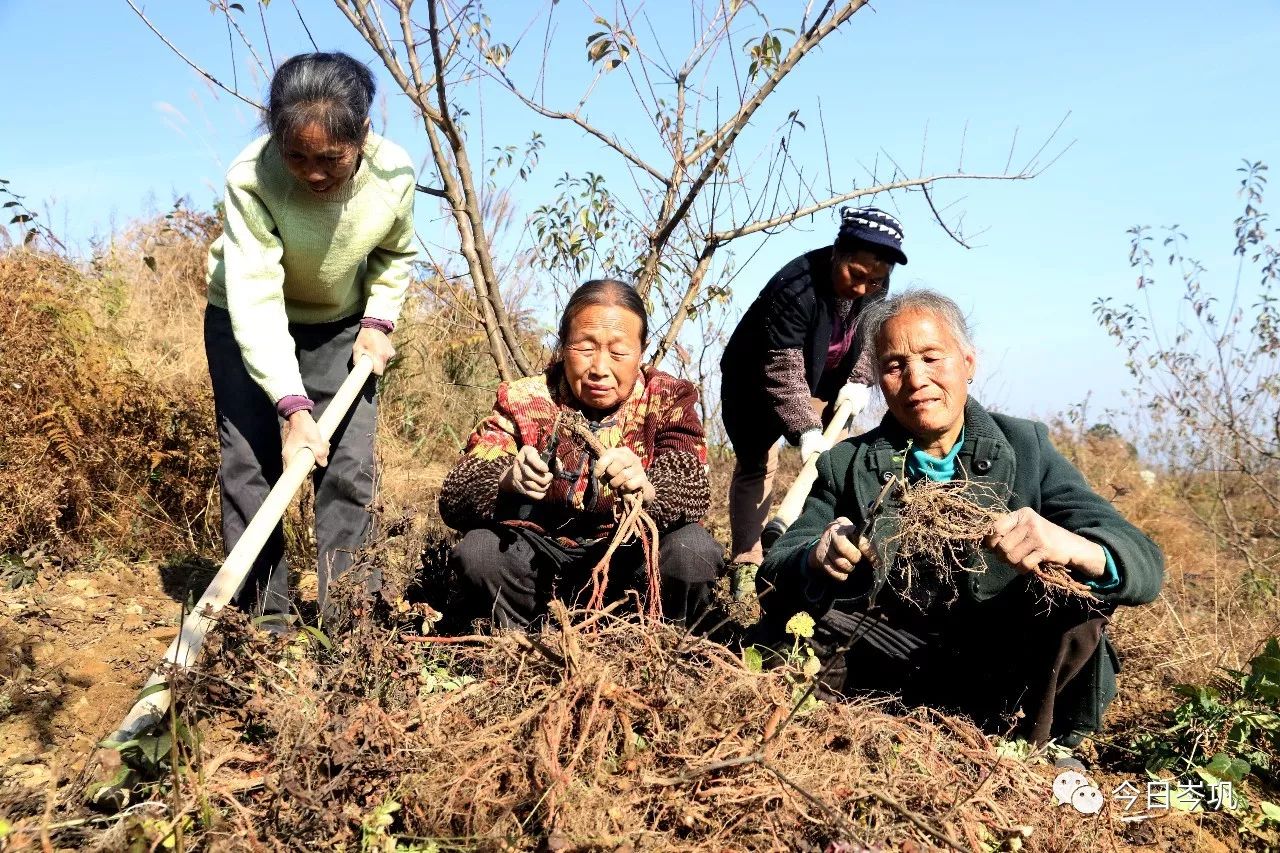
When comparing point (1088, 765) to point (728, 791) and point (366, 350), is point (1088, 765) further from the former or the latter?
point (366, 350)

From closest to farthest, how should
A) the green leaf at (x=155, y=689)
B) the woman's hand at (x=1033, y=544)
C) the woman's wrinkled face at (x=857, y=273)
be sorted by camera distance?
1. the green leaf at (x=155, y=689)
2. the woman's hand at (x=1033, y=544)
3. the woman's wrinkled face at (x=857, y=273)

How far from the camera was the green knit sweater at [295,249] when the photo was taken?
2.86m

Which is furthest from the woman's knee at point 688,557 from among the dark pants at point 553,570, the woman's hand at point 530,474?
the woman's hand at point 530,474

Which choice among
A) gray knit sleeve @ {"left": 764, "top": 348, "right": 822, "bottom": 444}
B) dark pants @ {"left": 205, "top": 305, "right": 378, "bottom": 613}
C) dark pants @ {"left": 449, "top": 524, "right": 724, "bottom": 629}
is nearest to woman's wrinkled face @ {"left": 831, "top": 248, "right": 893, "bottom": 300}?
gray knit sleeve @ {"left": 764, "top": 348, "right": 822, "bottom": 444}

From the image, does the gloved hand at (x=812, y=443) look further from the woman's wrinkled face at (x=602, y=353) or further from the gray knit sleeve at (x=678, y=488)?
the woman's wrinkled face at (x=602, y=353)

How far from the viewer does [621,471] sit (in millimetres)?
2656

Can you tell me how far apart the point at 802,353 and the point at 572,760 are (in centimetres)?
219

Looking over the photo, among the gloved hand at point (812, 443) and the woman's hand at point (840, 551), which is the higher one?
the gloved hand at point (812, 443)

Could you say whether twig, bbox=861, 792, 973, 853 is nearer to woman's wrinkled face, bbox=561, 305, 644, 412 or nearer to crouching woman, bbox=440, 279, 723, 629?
crouching woman, bbox=440, 279, 723, 629

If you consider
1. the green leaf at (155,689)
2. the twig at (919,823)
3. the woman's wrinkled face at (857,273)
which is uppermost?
the woman's wrinkled face at (857,273)

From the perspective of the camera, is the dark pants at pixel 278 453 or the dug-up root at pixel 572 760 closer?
the dug-up root at pixel 572 760

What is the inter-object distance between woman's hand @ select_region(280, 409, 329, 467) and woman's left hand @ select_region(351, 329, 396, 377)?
1.40 ft

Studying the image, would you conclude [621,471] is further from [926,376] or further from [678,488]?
[926,376]

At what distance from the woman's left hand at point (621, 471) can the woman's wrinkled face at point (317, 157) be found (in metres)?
1.10
